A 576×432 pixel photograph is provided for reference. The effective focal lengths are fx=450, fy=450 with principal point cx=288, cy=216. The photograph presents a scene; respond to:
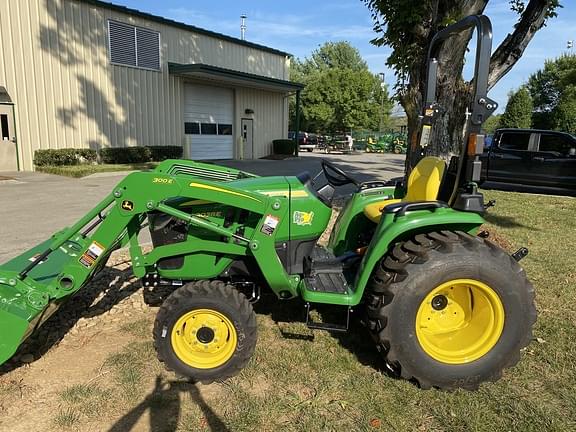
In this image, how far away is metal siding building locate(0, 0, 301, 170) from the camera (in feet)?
43.9

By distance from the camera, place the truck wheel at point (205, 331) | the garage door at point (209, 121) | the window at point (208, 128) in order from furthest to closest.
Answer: the window at point (208, 128) → the garage door at point (209, 121) → the truck wheel at point (205, 331)

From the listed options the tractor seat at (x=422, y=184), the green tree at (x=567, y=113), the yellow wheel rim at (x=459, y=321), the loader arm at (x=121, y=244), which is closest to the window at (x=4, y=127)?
the loader arm at (x=121, y=244)

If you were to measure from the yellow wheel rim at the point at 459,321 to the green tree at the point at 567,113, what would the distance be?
3201cm

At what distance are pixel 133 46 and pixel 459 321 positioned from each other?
54.3 feet

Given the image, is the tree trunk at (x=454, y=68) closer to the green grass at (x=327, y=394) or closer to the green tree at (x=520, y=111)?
the green grass at (x=327, y=394)

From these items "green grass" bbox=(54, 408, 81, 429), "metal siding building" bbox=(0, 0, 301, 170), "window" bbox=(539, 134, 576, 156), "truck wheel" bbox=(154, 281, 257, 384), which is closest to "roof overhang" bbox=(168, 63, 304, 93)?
"metal siding building" bbox=(0, 0, 301, 170)

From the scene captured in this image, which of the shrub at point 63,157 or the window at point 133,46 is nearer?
the shrub at point 63,157

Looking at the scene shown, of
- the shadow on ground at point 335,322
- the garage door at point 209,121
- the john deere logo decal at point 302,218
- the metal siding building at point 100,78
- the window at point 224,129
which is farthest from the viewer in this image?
the window at point 224,129

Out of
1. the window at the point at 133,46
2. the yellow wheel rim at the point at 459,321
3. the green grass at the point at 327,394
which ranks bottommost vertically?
the green grass at the point at 327,394

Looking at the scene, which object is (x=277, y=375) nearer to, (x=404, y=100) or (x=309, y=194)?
(x=309, y=194)

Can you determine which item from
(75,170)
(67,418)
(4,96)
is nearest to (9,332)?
(67,418)

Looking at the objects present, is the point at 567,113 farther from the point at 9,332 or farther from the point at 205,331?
the point at 9,332

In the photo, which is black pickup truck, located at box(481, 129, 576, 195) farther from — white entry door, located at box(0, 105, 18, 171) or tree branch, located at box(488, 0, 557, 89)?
white entry door, located at box(0, 105, 18, 171)

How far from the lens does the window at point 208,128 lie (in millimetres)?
19786
